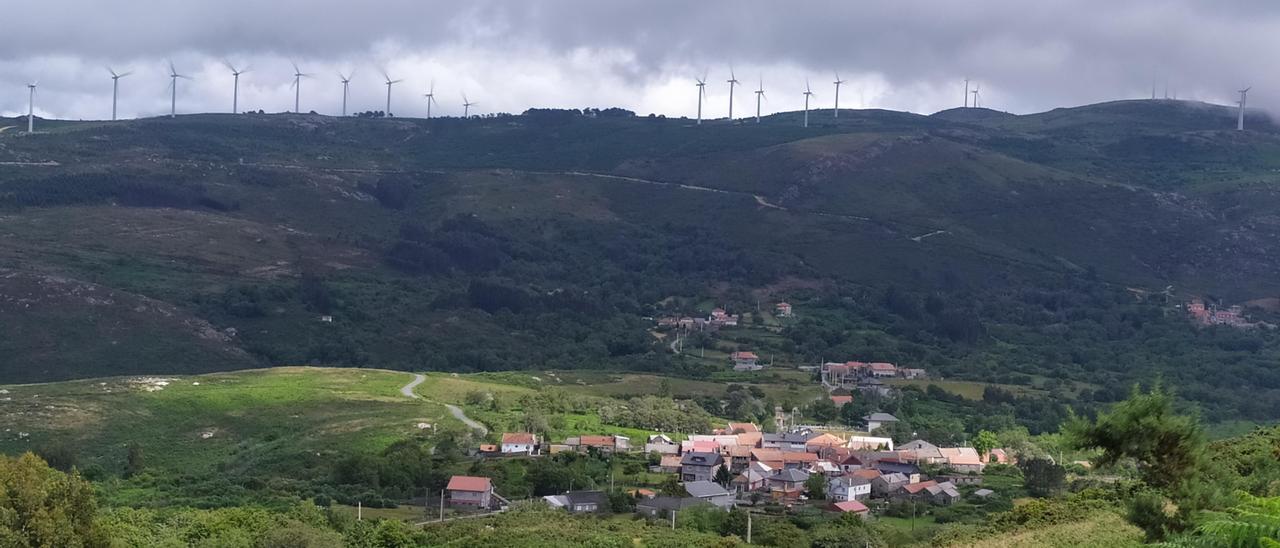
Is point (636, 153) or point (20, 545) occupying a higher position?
point (636, 153)

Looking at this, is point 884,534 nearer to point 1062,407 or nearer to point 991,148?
point 1062,407

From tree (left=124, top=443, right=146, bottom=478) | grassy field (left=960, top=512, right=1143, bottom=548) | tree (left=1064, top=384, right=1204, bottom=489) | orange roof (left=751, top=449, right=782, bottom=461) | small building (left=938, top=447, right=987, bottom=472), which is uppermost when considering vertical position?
tree (left=1064, top=384, right=1204, bottom=489)

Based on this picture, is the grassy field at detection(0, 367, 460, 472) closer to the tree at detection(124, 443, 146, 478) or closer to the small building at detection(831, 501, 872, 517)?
the tree at detection(124, 443, 146, 478)

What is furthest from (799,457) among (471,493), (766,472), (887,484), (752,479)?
(471,493)

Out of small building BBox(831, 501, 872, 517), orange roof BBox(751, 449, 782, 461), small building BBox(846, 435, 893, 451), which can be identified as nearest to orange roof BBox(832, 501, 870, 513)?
small building BBox(831, 501, 872, 517)

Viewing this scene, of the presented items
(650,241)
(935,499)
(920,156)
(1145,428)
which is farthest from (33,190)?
(1145,428)

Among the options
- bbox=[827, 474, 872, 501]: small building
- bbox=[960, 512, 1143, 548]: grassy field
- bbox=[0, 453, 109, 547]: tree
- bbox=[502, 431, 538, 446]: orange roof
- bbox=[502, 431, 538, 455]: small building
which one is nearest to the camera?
bbox=[960, 512, 1143, 548]: grassy field
